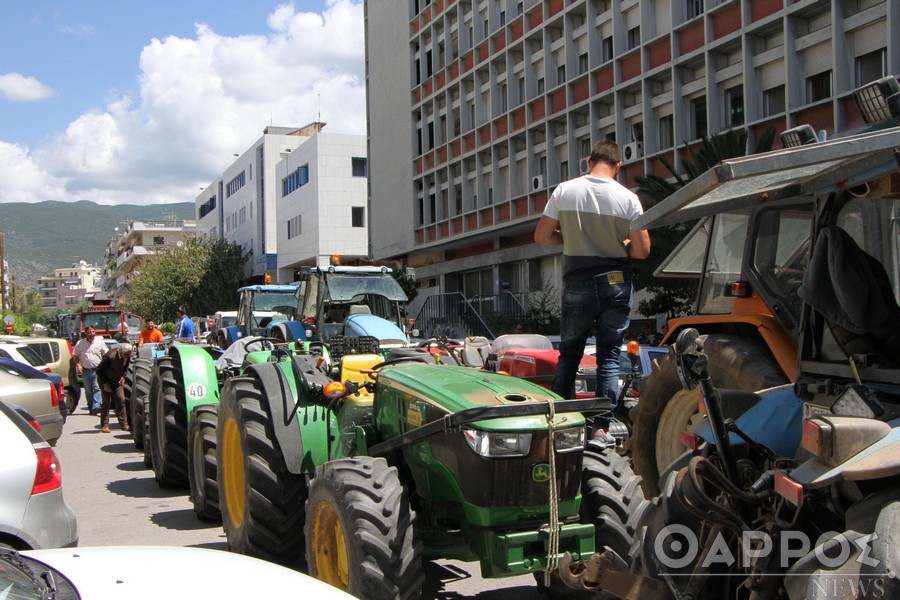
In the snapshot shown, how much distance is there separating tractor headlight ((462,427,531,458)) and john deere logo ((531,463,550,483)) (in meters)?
0.10

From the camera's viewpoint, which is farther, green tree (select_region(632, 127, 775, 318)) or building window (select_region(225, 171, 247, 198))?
building window (select_region(225, 171, 247, 198))

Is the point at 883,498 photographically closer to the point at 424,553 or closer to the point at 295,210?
the point at 424,553

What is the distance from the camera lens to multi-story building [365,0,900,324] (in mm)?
19656

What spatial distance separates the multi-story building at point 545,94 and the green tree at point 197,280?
2627 centimetres

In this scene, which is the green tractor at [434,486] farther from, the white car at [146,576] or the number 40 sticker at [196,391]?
the number 40 sticker at [196,391]

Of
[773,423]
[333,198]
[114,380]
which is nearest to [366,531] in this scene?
[773,423]

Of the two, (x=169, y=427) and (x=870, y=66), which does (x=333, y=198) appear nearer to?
(x=870, y=66)

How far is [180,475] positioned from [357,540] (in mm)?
5834

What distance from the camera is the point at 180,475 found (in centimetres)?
933

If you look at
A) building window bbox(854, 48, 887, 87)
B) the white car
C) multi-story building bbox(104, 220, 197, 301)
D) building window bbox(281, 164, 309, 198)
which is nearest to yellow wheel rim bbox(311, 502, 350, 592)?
the white car

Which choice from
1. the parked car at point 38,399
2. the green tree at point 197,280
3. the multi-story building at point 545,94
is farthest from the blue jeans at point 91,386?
the green tree at point 197,280

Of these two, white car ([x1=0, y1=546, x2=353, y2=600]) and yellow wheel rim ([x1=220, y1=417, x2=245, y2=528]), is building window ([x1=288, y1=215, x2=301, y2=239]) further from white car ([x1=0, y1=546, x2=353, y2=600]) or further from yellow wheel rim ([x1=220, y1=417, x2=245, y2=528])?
white car ([x1=0, y1=546, x2=353, y2=600])

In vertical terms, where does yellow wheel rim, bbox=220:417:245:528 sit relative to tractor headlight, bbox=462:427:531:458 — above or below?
below

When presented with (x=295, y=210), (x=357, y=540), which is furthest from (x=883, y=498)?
(x=295, y=210)
